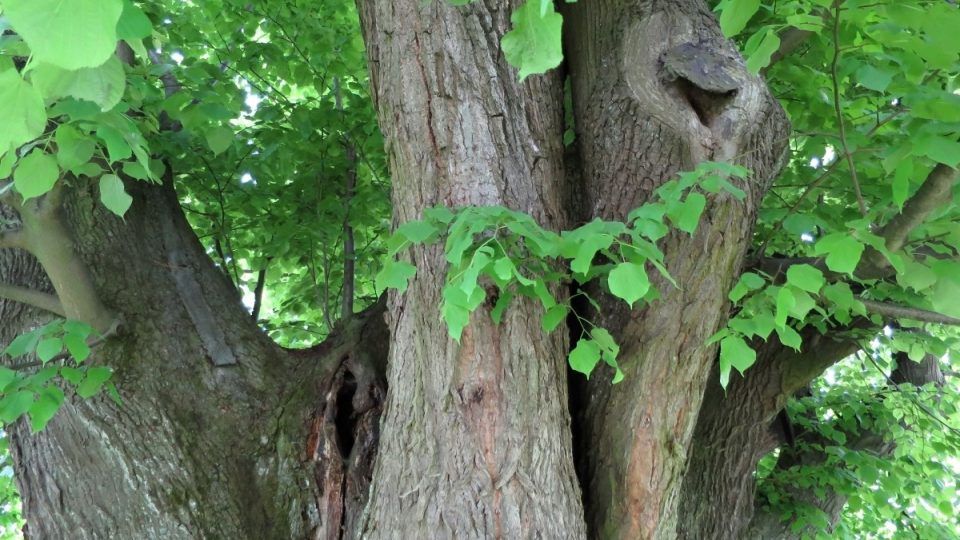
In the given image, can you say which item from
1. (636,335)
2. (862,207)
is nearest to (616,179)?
(636,335)

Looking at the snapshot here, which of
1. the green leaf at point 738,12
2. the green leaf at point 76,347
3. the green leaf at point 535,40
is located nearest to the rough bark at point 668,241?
the green leaf at point 738,12

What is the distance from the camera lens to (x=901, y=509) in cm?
475

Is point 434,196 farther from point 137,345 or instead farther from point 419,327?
point 137,345

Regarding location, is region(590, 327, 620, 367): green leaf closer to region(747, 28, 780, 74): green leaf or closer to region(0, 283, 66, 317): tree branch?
region(747, 28, 780, 74): green leaf

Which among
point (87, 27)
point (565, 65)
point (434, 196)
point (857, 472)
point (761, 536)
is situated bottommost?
point (761, 536)

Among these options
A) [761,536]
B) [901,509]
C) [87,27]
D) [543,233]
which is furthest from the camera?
[901,509]

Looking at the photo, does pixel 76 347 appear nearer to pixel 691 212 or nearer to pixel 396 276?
pixel 396 276

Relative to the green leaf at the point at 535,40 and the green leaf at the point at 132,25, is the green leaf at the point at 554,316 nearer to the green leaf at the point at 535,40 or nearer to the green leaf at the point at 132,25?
the green leaf at the point at 535,40

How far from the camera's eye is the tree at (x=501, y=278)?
1.82 m

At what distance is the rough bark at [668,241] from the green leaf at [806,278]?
0.30 metres

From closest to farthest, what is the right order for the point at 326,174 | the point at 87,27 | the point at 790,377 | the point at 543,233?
the point at 87,27 → the point at 543,233 → the point at 790,377 → the point at 326,174

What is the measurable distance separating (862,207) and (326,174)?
8.76 ft

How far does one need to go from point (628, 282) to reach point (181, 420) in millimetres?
1869

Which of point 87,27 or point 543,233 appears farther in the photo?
point 543,233
